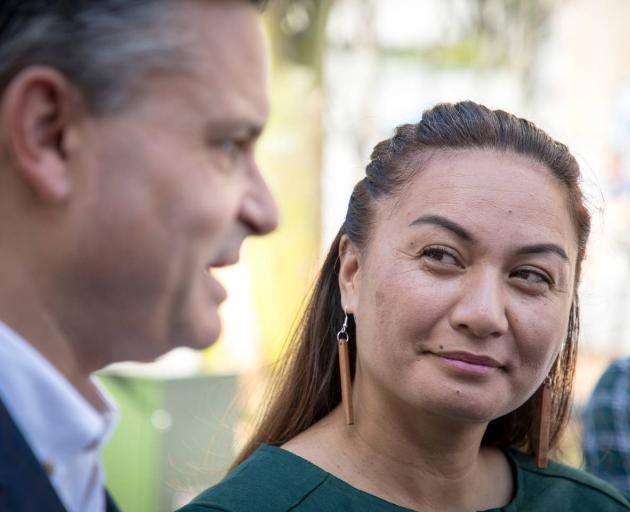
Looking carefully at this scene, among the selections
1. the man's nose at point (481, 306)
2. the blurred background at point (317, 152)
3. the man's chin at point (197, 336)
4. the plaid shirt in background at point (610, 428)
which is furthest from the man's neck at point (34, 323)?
the blurred background at point (317, 152)

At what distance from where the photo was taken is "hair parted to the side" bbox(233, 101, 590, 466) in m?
2.07

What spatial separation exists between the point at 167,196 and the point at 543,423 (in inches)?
62.0

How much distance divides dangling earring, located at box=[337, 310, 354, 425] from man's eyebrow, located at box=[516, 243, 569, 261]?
0.47 metres

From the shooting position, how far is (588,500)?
228 cm

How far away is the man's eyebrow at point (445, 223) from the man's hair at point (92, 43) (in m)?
0.99

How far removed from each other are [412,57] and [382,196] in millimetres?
5361

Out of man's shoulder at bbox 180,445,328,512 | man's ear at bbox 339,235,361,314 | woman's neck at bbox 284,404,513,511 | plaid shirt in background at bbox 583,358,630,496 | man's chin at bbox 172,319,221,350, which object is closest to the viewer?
man's chin at bbox 172,319,221,350

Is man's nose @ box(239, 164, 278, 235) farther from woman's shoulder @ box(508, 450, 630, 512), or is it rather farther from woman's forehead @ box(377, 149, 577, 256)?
woman's shoulder @ box(508, 450, 630, 512)

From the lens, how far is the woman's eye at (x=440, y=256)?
1.91 metres

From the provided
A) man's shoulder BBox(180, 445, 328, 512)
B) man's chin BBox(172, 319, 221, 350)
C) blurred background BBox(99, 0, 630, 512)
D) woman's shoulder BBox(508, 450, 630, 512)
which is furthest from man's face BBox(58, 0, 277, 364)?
blurred background BBox(99, 0, 630, 512)

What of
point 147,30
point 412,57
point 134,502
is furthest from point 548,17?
point 147,30

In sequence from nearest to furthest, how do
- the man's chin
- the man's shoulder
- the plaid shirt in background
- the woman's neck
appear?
the man's chin
the man's shoulder
the woman's neck
the plaid shirt in background

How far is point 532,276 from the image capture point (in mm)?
1948

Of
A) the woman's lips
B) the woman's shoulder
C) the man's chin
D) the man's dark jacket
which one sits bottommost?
the woman's shoulder
